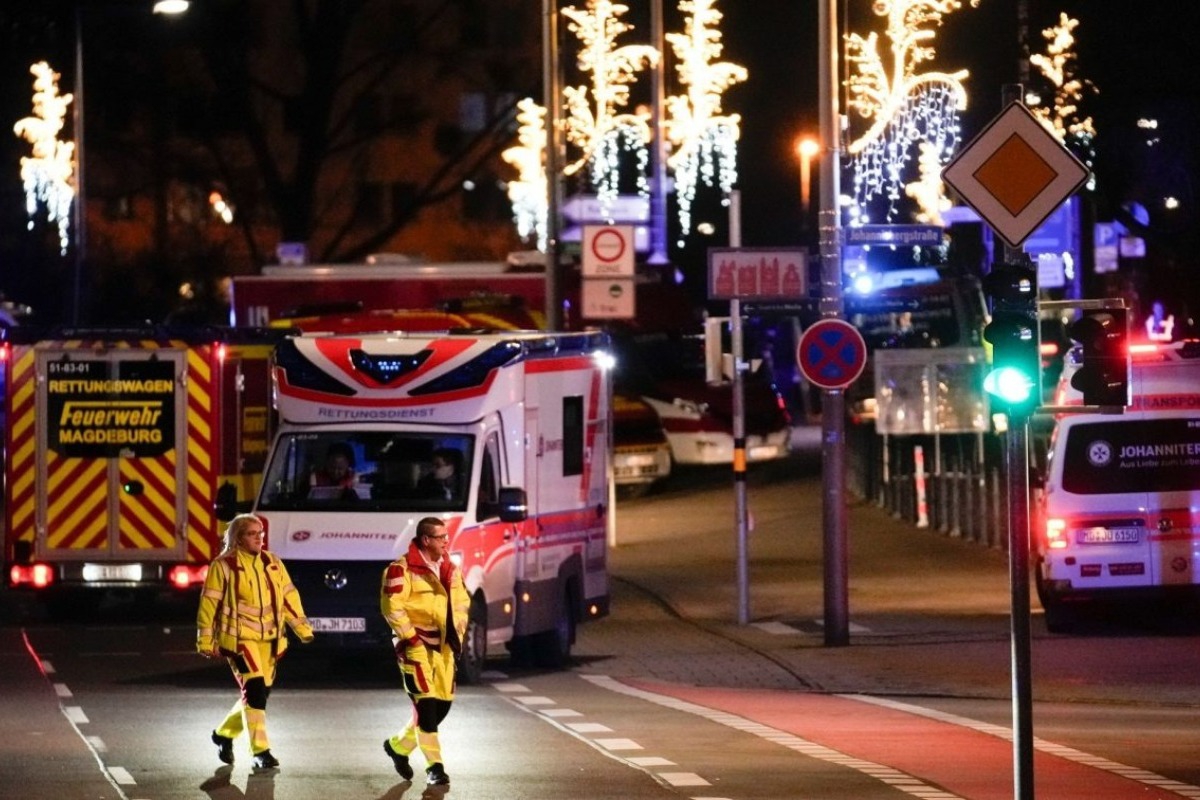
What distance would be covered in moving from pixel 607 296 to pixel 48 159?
26.7m

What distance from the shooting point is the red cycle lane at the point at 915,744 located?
1385 cm

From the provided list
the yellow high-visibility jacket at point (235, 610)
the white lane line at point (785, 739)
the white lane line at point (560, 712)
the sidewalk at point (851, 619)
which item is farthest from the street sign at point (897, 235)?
the yellow high-visibility jacket at point (235, 610)

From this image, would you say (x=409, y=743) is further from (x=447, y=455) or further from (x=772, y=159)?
(x=772, y=159)

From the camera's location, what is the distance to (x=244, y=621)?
1482 cm

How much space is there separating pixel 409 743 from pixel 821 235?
9648 mm

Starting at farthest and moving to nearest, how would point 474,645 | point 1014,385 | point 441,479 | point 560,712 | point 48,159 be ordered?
point 48,159, point 441,479, point 474,645, point 560,712, point 1014,385

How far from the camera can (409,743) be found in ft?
46.8

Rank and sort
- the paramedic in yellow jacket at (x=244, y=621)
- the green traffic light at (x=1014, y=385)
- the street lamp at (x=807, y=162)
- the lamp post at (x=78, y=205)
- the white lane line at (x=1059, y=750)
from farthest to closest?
the street lamp at (x=807, y=162)
the lamp post at (x=78, y=205)
the paramedic in yellow jacket at (x=244, y=621)
the white lane line at (x=1059, y=750)
the green traffic light at (x=1014, y=385)

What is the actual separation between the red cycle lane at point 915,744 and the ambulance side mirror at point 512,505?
1.56 m

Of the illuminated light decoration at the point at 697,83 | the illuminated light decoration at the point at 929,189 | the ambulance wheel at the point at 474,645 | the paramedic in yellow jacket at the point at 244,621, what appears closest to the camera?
the paramedic in yellow jacket at the point at 244,621

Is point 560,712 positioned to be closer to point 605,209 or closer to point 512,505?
point 512,505

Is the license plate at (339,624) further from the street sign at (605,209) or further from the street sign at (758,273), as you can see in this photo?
the street sign at (605,209)

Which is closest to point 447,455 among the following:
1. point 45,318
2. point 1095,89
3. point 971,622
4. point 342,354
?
point 342,354

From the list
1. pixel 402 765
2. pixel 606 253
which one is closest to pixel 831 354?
pixel 606 253
